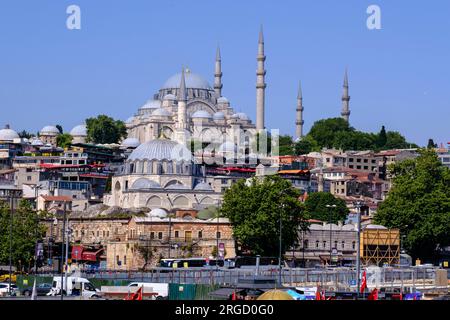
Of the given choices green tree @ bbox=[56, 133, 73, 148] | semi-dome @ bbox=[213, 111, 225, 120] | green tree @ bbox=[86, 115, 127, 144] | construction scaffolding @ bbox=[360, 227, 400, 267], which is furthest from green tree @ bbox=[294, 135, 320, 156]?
construction scaffolding @ bbox=[360, 227, 400, 267]

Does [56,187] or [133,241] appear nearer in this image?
[133,241]

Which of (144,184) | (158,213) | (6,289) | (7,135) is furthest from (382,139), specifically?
(6,289)

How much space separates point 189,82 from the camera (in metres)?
171

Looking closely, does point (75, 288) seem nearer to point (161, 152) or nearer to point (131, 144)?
point (161, 152)

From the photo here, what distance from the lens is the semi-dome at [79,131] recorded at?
16438 centimetres

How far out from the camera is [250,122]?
169 m

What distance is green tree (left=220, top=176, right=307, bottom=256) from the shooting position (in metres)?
Answer: 77.8

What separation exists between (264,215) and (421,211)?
11.3 m

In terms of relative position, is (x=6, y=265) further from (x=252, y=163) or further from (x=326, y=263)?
(x=252, y=163)

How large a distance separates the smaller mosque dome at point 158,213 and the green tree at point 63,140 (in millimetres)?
69612

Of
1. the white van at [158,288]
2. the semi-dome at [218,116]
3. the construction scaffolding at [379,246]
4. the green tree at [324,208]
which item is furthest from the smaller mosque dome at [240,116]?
the white van at [158,288]
